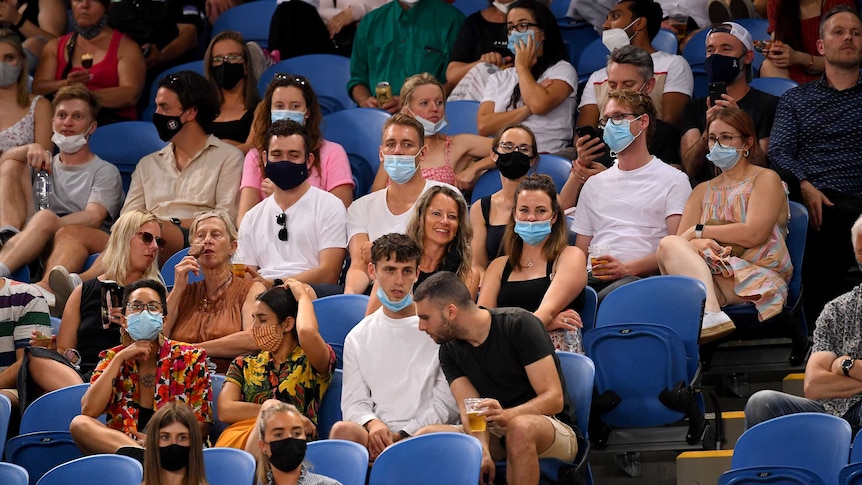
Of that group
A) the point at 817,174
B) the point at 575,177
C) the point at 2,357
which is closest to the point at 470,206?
the point at 575,177

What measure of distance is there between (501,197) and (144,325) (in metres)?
1.74

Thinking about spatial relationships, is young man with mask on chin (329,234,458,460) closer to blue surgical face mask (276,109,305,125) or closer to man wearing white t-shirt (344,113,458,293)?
man wearing white t-shirt (344,113,458,293)

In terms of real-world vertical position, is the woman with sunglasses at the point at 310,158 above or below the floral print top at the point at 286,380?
above

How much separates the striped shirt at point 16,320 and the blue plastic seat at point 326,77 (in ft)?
8.92

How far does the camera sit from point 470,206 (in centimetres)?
702

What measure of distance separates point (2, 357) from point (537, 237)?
2.30 meters

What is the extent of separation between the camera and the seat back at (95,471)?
495cm

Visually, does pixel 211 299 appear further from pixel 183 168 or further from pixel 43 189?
pixel 43 189

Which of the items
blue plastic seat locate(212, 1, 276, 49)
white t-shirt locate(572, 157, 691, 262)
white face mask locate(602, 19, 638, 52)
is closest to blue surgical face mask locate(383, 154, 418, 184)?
white t-shirt locate(572, 157, 691, 262)

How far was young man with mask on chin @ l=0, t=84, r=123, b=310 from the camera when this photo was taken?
24.8 feet

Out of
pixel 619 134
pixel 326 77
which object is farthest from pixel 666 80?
pixel 326 77

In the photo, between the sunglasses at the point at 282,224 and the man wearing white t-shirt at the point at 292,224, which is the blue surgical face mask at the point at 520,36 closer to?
the man wearing white t-shirt at the point at 292,224

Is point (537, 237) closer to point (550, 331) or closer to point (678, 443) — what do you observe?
point (550, 331)

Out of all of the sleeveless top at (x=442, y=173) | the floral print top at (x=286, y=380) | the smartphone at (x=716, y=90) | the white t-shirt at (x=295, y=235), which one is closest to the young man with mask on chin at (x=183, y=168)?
the white t-shirt at (x=295, y=235)
